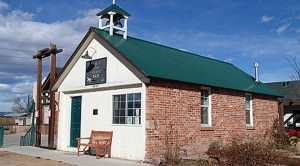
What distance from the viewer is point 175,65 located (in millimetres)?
13539

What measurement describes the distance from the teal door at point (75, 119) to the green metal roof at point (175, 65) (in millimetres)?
3665

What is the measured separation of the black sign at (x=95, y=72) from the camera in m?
13.2

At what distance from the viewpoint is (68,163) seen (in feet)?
35.9

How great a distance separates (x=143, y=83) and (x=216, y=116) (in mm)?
4423

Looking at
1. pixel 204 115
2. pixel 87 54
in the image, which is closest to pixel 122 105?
pixel 87 54

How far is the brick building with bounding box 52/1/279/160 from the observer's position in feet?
37.6

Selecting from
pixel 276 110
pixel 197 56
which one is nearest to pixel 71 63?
pixel 197 56

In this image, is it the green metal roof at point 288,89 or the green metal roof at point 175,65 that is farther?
the green metal roof at point 288,89

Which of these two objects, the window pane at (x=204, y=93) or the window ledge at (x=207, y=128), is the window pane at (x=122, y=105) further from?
the window pane at (x=204, y=93)

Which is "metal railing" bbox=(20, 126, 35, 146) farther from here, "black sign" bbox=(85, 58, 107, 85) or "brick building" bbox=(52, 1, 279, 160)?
"black sign" bbox=(85, 58, 107, 85)

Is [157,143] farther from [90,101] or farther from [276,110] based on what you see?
[276,110]

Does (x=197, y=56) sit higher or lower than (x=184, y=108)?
higher

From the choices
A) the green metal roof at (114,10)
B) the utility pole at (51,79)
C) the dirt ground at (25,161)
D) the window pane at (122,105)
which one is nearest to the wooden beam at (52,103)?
the utility pole at (51,79)

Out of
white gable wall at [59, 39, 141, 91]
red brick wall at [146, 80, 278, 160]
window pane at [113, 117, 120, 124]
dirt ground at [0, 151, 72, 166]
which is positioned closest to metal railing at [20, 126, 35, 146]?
white gable wall at [59, 39, 141, 91]
